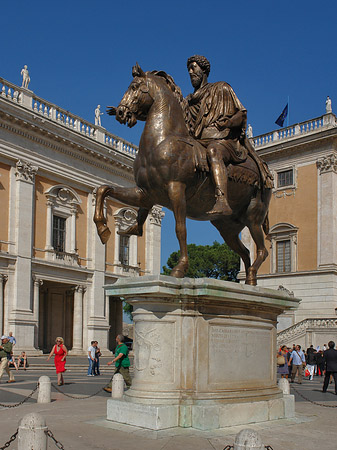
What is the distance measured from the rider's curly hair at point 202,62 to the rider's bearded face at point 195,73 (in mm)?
41

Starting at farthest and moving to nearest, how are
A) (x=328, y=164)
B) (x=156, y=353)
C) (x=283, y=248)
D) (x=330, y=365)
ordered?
(x=283, y=248), (x=328, y=164), (x=330, y=365), (x=156, y=353)

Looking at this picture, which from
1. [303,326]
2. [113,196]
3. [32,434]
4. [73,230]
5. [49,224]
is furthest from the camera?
[73,230]

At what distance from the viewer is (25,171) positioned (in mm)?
28812

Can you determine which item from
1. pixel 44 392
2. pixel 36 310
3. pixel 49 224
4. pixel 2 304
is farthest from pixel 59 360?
pixel 49 224

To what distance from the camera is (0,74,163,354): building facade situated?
27.7 meters

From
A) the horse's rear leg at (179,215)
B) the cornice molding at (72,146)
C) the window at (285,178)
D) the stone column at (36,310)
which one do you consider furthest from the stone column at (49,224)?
the horse's rear leg at (179,215)

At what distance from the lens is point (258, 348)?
8023 millimetres

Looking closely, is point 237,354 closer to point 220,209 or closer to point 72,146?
point 220,209

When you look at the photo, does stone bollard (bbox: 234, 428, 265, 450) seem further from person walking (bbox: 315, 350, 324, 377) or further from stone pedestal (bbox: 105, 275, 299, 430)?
person walking (bbox: 315, 350, 324, 377)

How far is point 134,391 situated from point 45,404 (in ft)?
12.6

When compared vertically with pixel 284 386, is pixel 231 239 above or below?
A: above

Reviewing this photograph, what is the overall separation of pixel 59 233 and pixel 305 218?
14952mm

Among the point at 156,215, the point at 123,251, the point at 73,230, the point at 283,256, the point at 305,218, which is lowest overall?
the point at 283,256

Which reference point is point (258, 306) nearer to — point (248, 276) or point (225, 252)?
point (248, 276)
